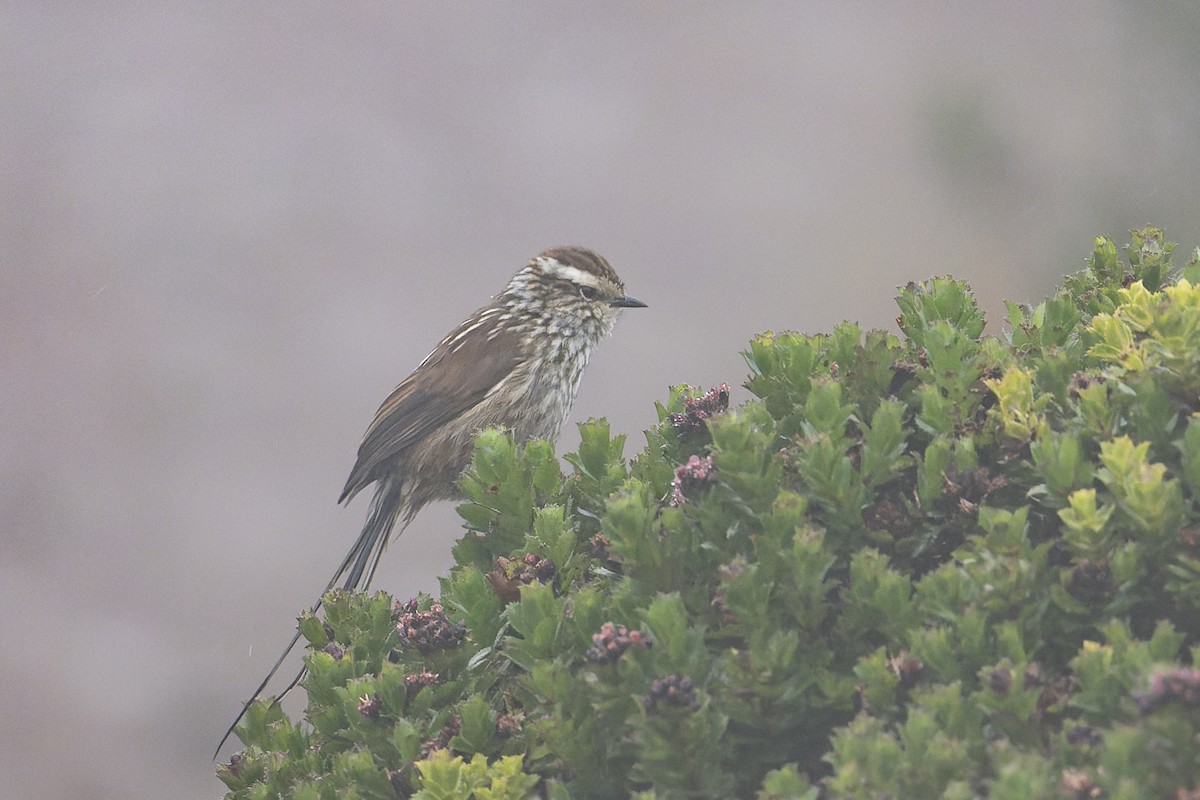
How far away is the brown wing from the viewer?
6258 mm

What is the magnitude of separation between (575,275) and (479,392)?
2.96 feet

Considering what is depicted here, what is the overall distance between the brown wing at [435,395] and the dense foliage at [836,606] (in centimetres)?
292

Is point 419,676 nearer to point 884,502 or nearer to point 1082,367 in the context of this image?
point 884,502

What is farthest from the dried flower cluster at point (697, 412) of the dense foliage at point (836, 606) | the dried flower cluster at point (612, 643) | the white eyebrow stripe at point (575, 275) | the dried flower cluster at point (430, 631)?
the white eyebrow stripe at point (575, 275)

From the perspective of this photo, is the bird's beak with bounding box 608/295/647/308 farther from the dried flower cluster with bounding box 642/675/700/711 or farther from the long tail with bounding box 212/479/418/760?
the dried flower cluster with bounding box 642/675/700/711

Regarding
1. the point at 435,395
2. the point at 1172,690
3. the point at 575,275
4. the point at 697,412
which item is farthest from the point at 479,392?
the point at 1172,690

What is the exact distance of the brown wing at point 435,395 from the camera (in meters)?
6.26

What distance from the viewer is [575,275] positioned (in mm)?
6867

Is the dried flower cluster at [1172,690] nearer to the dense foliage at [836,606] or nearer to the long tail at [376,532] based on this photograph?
the dense foliage at [836,606]

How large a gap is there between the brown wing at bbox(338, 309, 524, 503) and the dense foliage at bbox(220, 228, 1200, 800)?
2.92 meters

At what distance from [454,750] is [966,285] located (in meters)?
1.78

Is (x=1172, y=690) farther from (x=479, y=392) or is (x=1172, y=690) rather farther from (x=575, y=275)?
(x=575, y=275)

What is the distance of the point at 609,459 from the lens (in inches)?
134

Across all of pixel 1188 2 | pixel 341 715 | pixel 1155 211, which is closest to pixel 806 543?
pixel 341 715
